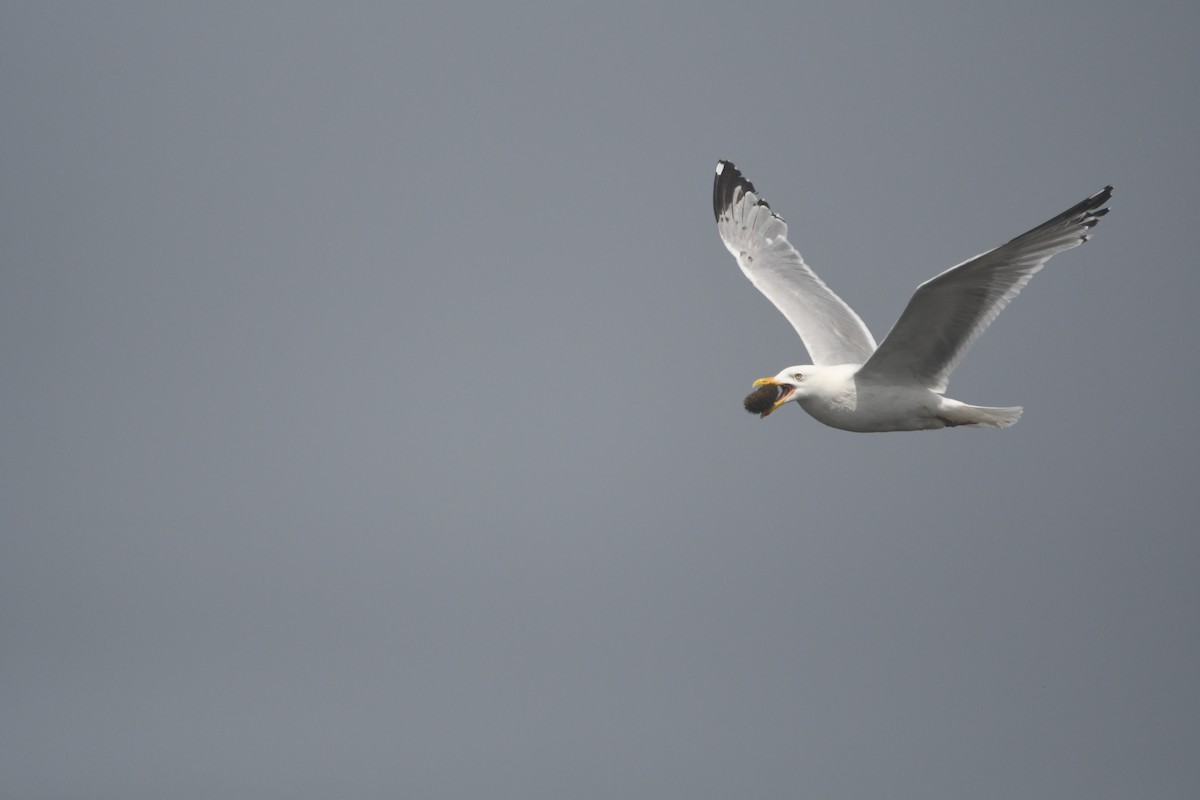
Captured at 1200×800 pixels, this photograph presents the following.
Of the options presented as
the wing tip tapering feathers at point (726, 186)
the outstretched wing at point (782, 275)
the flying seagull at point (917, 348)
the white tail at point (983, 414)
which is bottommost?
the white tail at point (983, 414)

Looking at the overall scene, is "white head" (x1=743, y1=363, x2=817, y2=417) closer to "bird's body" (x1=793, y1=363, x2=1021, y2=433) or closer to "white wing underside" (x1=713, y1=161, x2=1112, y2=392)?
"bird's body" (x1=793, y1=363, x2=1021, y2=433)

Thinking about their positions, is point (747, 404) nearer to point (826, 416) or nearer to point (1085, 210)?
point (826, 416)

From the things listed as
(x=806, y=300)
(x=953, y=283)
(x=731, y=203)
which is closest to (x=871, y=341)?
(x=806, y=300)

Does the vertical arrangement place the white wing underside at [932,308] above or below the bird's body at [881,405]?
above

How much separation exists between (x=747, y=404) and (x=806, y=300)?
1.33 metres

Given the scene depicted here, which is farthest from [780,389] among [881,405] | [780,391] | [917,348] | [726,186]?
[726,186]

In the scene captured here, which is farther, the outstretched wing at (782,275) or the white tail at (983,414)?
the outstretched wing at (782,275)

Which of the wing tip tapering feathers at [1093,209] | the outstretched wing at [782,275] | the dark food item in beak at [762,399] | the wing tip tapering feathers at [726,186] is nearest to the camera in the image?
the wing tip tapering feathers at [1093,209]

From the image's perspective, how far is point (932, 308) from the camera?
20.9ft

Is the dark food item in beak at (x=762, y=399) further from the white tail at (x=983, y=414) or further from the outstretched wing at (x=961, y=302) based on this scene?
the white tail at (x=983, y=414)

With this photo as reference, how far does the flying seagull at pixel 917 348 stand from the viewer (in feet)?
20.3

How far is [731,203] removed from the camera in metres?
9.23

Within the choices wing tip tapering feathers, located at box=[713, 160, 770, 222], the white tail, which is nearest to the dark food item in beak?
the white tail

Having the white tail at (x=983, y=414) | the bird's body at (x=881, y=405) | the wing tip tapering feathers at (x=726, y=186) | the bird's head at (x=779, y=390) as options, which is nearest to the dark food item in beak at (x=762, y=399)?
the bird's head at (x=779, y=390)
